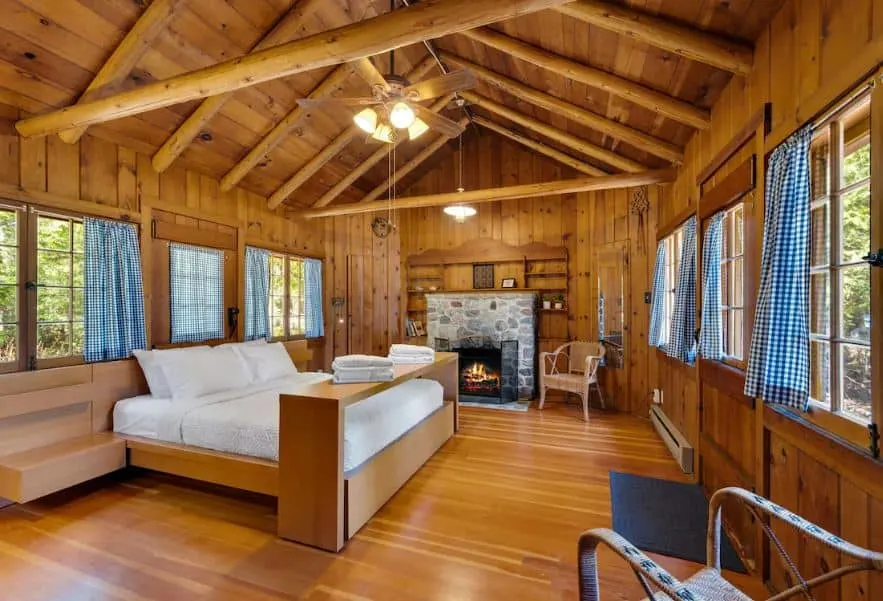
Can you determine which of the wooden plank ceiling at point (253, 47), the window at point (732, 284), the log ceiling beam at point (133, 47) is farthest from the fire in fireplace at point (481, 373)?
the log ceiling beam at point (133, 47)

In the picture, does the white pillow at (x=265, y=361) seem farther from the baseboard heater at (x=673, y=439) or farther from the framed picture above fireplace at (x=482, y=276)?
the baseboard heater at (x=673, y=439)

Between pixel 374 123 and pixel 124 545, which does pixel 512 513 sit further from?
pixel 374 123

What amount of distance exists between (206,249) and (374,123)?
2.49 m

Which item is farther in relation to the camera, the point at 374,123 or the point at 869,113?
the point at 374,123

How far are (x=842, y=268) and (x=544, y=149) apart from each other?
4.30 metres

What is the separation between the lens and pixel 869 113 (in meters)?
1.43

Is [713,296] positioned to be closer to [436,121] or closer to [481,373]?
[436,121]

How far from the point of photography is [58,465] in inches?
105

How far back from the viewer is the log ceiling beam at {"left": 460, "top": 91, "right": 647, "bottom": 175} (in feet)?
14.4

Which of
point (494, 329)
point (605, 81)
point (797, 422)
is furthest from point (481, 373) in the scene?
point (797, 422)

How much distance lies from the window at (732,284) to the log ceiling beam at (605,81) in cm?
75

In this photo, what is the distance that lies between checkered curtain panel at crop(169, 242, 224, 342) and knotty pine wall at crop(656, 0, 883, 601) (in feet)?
15.2

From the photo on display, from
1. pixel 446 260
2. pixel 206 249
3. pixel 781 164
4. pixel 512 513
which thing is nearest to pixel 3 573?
→ pixel 512 513

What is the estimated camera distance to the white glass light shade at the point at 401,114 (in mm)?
2740
